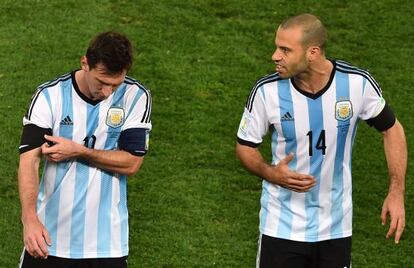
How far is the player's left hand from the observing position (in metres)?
5.47

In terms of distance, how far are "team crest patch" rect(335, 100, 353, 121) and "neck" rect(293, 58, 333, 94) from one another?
0.14 metres

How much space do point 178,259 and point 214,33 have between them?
389cm

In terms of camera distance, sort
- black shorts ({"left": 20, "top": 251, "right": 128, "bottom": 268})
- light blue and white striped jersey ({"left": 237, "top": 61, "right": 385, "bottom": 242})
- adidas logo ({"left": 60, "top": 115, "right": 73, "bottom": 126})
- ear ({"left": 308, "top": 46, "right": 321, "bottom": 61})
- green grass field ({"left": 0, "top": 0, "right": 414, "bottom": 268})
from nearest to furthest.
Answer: adidas logo ({"left": 60, "top": 115, "right": 73, "bottom": 126})
black shorts ({"left": 20, "top": 251, "right": 128, "bottom": 268})
ear ({"left": 308, "top": 46, "right": 321, "bottom": 61})
light blue and white striped jersey ({"left": 237, "top": 61, "right": 385, "bottom": 242})
green grass field ({"left": 0, "top": 0, "right": 414, "bottom": 268})

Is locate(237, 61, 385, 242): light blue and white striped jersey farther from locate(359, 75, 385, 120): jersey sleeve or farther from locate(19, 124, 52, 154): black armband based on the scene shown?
locate(19, 124, 52, 154): black armband

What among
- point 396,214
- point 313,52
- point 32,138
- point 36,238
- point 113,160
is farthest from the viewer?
point 396,214

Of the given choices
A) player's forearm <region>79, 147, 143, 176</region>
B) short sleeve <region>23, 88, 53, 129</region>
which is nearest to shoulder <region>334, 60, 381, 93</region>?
player's forearm <region>79, 147, 143, 176</region>

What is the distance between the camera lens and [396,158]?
6.09 meters

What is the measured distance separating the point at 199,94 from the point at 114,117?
4425 millimetres

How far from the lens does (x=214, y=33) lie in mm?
11195

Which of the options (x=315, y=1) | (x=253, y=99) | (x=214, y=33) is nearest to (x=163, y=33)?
(x=214, y=33)

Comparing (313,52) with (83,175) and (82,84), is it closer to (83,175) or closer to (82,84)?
(82,84)

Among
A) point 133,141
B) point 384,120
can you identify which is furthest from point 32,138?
point 384,120

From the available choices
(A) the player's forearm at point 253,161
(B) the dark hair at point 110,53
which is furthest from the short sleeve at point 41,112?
(A) the player's forearm at point 253,161

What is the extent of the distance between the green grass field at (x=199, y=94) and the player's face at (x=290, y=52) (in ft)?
7.85
